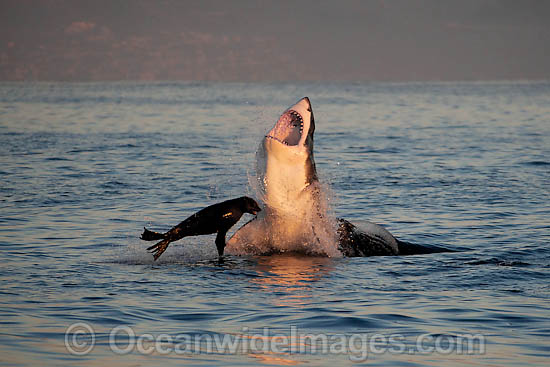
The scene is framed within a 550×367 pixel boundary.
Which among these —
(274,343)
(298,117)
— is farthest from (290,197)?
(274,343)

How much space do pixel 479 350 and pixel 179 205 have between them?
1247 cm

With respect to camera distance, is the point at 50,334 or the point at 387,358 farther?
the point at 50,334

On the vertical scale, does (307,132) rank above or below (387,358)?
above

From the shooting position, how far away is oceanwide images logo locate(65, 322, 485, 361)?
9.32 meters

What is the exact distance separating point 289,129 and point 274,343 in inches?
219

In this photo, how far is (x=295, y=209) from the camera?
14695mm

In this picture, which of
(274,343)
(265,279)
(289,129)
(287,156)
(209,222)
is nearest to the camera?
(274,343)

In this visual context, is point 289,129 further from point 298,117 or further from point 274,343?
point 274,343

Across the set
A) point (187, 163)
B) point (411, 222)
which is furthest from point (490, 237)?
point (187, 163)

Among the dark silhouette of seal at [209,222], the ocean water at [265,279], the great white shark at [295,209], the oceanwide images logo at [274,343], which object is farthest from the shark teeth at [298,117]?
the oceanwide images logo at [274,343]

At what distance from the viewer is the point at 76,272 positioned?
43.3ft

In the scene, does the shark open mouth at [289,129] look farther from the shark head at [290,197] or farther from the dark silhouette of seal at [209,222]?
the dark silhouette of seal at [209,222]

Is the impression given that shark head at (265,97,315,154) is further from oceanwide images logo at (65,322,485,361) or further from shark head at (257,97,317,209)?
oceanwide images logo at (65,322,485,361)

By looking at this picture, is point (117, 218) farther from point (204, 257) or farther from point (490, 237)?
point (490, 237)
